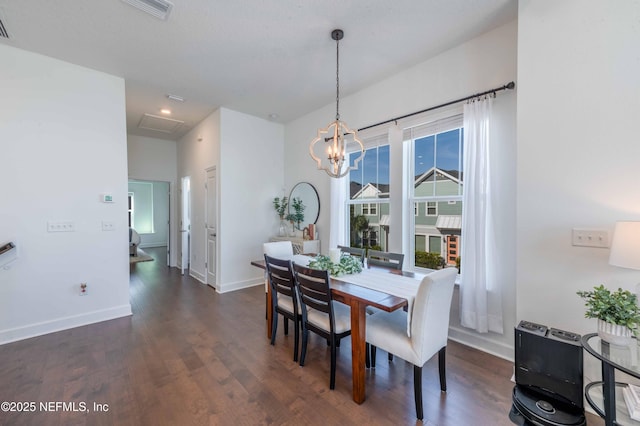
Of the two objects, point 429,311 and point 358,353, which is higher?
point 429,311

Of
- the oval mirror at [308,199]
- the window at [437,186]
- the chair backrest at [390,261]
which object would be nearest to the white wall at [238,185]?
the oval mirror at [308,199]

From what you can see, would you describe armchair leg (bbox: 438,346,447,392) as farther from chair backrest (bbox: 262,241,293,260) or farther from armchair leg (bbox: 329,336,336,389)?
chair backrest (bbox: 262,241,293,260)

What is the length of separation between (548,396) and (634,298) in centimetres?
78

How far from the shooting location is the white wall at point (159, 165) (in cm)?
581

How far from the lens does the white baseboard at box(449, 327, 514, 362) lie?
2.43m

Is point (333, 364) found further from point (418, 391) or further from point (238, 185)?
point (238, 185)

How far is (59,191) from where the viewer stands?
10.1 feet

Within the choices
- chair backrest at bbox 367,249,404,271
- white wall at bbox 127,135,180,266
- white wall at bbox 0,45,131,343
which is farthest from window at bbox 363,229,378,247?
white wall at bbox 127,135,180,266

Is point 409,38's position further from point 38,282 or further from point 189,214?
point 189,214

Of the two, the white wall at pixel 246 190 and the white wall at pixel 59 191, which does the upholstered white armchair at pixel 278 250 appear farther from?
the white wall at pixel 59 191

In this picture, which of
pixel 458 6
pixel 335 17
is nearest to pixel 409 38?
pixel 458 6

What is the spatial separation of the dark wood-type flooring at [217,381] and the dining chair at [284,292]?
0.85ft

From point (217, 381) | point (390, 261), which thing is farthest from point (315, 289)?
point (390, 261)

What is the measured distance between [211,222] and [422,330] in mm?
4144
